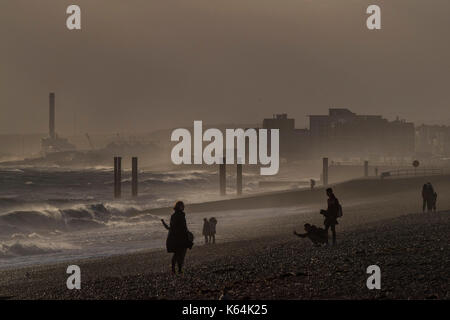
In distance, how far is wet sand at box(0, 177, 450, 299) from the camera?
475 inches

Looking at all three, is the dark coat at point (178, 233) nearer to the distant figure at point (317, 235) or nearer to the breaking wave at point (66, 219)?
the distant figure at point (317, 235)

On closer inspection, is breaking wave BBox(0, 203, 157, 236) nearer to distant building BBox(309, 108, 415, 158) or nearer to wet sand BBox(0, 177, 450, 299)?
wet sand BBox(0, 177, 450, 299)

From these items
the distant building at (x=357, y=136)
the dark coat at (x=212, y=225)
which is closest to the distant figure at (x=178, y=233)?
the dark coat at (x=212, y=225)

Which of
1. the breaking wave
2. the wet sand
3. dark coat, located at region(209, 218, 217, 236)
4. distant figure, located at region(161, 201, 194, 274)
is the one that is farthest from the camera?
the breaking wave

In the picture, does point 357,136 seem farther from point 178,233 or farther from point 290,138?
point 178,233

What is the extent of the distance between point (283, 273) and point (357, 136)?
495ft

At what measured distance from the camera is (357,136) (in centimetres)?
16188

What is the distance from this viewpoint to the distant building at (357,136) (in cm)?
16062

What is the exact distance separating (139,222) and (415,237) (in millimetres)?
24508

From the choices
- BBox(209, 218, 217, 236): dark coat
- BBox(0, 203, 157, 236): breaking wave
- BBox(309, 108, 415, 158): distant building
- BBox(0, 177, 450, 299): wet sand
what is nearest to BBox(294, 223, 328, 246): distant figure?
BBox(0, 177, 450, 299): wet sand

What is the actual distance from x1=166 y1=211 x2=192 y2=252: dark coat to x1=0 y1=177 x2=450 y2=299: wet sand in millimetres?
618

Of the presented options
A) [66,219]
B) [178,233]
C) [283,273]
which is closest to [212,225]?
[178,233]

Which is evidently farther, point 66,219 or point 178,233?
point 66,219
